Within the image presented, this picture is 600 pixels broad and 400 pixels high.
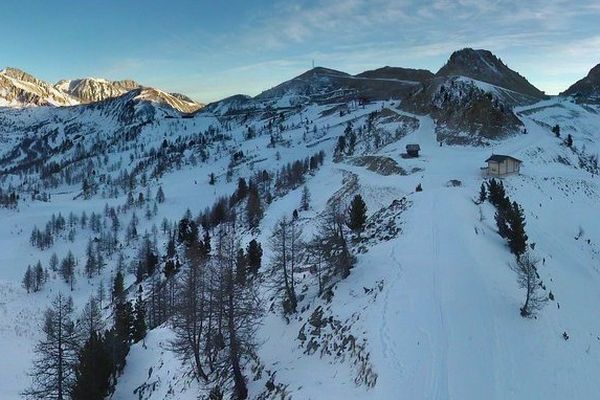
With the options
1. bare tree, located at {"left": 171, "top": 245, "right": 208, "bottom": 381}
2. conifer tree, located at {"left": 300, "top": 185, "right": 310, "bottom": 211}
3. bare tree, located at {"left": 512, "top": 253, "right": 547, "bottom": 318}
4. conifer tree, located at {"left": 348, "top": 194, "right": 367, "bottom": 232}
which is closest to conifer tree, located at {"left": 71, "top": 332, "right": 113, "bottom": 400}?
bare tree, located at {"left": 171, "top": 245, "right": 208, "bottom": 381}

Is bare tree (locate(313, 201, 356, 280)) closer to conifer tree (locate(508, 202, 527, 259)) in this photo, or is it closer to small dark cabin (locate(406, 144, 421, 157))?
conifer tree (locate(508, 202, 527, 259))

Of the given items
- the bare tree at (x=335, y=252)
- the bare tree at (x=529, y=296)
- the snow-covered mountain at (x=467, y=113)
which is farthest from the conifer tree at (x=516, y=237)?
the snow-covered mountain at (x=467, y=113)

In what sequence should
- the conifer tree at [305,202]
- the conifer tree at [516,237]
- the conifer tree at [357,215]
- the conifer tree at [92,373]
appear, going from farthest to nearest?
the conifer tree at [305,202] → the conifer tree at [357,215] → the conifer tree at [516,237] → the conifer tree at [92,373]

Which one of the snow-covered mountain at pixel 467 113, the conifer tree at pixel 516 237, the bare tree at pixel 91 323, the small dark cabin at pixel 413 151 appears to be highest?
the snow-covered mountain at pixel 467 113

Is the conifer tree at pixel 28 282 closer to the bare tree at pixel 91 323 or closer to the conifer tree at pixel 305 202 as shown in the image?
the bare tree at pixel 91 323

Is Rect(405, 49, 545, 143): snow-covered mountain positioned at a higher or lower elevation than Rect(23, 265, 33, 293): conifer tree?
higher

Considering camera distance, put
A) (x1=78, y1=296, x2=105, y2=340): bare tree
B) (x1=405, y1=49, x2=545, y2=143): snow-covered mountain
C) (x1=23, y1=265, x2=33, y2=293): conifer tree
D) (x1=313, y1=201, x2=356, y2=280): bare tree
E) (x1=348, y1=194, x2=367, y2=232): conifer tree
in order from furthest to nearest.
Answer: (x1=23, y1=265, x2=33, y2=293): conifer tree, (x1=405, y1=49, x2=545, y2=143): snow-covered mountain, (x1=78, y1=296, x2=105, y2=340): bare tree, (x1=348, y1=194, x2=367, y2=232): conifer tree, (x1=313, y1=201, x2=356, y2=280): bare tree

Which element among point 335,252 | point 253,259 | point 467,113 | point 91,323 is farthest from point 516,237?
point 467,113

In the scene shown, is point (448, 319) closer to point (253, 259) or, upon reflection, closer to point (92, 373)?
point (92, 373)

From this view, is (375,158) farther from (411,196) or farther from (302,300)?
(302,300)

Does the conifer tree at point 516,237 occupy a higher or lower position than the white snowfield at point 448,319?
higher

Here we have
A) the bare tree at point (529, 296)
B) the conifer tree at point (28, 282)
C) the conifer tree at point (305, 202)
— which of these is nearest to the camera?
the bare tree at point (529, 296)
